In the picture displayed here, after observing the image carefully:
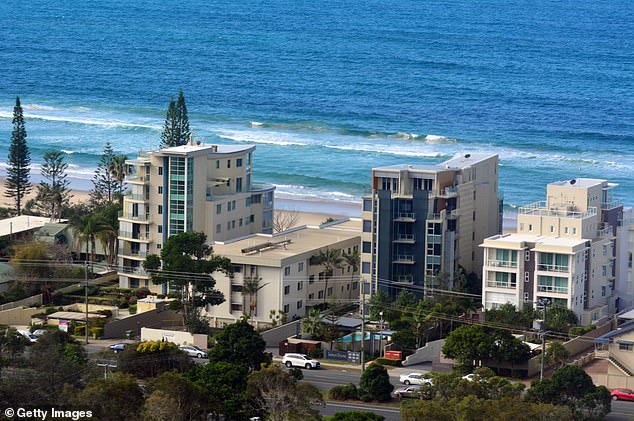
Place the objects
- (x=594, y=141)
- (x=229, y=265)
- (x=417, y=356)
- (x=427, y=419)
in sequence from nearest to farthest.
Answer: (x=427, y=419) < (x=417, y=356) < (x=229, y=265) < (x=594, y=141)

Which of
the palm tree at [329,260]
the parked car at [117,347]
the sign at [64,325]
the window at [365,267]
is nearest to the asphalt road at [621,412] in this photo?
the window at [365,267]

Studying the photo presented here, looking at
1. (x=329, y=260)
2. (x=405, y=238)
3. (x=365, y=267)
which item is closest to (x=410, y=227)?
(x=405, y=238)

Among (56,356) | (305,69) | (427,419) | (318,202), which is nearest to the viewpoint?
(427,419)

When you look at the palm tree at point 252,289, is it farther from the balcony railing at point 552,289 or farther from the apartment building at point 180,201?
the balcony railing at point 552,289

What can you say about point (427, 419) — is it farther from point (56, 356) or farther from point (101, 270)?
point (101, 270)

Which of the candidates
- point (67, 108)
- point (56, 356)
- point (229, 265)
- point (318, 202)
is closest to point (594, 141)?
point (318, 202)

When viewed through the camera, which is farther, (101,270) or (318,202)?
(318,202)
